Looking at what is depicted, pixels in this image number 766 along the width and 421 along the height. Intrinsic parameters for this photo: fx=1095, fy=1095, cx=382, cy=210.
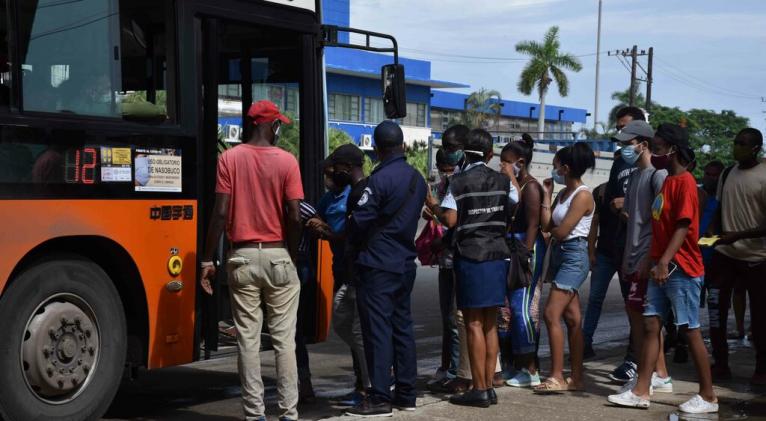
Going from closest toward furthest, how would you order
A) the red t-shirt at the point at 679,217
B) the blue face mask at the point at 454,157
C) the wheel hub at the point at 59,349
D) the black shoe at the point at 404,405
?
1. the wheel hub at the point at 59,349
2. the red t-shirt at the point at 679,217
3. the black shoe at the point at 404,405
4. the blue face mask at the point at 454,157

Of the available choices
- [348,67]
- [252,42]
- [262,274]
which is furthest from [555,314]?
[348,67]

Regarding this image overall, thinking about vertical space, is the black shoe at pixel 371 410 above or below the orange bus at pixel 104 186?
below

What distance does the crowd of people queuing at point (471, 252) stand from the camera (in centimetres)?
666

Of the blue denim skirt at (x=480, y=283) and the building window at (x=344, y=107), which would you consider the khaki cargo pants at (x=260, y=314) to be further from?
the building window at (x=344, y=107)

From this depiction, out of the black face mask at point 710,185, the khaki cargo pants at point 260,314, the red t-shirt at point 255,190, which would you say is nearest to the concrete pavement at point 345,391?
the khaki cargo pants at point 260,314

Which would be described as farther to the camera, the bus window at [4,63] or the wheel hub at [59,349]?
the wheel hub at [59,349]

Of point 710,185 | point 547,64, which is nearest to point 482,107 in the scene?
point 547,64

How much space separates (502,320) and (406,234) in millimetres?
1793

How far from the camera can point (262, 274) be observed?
6602mm

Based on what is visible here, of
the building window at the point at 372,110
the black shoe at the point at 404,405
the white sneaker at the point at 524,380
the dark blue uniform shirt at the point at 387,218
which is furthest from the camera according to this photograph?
the building window at the point at 372,110

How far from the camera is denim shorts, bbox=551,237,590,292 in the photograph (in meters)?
8.04

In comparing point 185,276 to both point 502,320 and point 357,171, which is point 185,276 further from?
point 502,320

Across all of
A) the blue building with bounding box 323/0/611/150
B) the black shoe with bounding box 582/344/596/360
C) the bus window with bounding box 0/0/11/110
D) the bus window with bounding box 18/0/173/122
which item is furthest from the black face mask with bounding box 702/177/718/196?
the blue building with bounding box 323/0/611/150

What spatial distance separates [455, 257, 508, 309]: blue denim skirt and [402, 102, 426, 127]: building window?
198 feet
